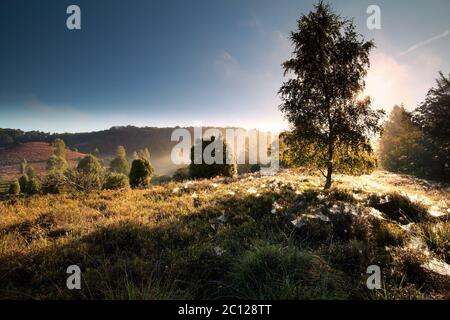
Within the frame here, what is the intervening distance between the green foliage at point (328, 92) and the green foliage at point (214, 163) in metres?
15.7

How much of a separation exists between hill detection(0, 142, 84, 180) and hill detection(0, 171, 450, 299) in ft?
468

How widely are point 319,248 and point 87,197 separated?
37.5 feet

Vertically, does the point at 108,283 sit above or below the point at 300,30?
below

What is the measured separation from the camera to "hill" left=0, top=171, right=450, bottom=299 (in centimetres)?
416

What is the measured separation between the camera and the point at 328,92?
13.2m

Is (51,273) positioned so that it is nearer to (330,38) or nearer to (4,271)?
(4,271)

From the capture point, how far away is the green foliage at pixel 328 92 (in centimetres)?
1282

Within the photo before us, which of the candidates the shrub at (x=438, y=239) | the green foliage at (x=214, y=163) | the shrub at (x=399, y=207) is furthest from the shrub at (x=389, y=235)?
the green foliage at (x=214, y=163)

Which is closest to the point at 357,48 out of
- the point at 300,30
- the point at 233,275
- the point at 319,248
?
the point at 300,30

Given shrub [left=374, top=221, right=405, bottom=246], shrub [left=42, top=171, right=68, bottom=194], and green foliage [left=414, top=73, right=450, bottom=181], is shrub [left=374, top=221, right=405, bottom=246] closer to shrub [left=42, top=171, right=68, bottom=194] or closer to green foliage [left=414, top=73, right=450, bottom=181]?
shrub [left=42, top=171, right=68, bottom=194]

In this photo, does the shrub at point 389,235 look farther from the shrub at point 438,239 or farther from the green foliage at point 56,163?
the green foliage at point 56,163

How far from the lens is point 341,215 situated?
7.90 m

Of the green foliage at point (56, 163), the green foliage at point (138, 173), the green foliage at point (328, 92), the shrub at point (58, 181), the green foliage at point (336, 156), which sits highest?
the green foliage at point (328, 92)

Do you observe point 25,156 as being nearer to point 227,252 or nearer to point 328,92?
point 328,92
